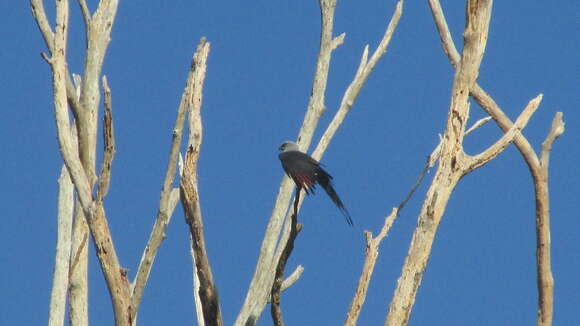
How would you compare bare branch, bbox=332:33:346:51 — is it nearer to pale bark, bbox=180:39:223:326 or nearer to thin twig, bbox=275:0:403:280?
thin twig, bbox=275:0:403:280

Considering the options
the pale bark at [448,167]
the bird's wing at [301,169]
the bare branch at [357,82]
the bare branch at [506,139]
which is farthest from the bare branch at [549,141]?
the bare branch at [357,82]

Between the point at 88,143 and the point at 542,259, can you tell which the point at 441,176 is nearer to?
the point at 542,259

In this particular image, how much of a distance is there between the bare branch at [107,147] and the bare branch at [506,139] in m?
1.87

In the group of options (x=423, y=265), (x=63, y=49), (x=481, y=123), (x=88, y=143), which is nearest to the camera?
(x=423, y=265)

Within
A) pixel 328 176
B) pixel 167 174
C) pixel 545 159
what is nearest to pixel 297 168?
pixel 328 176

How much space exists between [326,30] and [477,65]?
2.75 meters

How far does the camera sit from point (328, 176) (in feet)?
23.3

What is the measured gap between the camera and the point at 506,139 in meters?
6.13

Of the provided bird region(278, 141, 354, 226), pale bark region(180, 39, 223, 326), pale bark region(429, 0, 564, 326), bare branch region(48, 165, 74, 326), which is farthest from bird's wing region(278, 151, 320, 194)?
bare branch region(48, 165, 74, 326)

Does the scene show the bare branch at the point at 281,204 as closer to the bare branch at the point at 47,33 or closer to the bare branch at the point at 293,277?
the bare branch at the point at 293,277

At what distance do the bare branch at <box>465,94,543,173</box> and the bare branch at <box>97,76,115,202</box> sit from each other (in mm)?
1867

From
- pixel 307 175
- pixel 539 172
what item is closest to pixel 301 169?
pixel 307 175

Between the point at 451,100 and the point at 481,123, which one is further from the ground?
the point at 481,123

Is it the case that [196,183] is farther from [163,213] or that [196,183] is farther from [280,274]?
[163,213]
